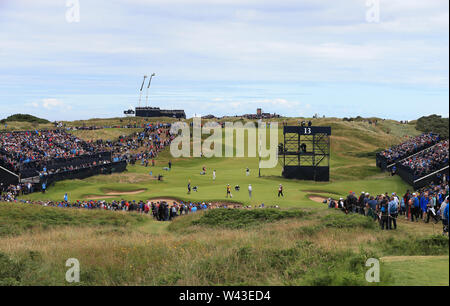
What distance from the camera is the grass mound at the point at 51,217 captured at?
90.9ft

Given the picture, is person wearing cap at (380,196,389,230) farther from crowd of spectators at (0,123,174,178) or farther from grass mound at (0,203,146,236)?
crowd of spectators at (0,123,174,178)

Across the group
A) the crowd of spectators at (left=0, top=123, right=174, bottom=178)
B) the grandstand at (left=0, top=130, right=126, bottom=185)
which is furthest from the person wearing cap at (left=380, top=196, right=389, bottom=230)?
the crowd of spectators at (left=0, top=123, right=174, bottom=178)

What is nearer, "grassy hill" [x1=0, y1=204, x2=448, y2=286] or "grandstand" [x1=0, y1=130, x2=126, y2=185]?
"grassy hill" [x1=0, y1=204, x2=448, y2=286]

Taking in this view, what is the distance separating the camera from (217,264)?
1402 cm

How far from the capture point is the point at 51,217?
29.3 meters

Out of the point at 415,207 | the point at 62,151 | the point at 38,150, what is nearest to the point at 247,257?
the point at 415,207

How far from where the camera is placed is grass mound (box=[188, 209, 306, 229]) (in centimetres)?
2656

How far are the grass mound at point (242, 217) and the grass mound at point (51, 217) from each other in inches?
180

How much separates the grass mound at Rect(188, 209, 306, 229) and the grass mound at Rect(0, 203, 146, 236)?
4569mm

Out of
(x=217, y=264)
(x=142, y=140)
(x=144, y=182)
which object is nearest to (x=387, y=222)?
(x=217, y=264)

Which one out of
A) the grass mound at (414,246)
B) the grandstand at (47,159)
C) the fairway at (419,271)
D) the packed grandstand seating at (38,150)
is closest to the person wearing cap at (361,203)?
the grass mound at (414,246)

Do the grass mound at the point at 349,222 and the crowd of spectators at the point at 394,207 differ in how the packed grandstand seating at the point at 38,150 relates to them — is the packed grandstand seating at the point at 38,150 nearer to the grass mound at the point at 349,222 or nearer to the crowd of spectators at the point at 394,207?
the crowd of spectators at the point at 394,207
